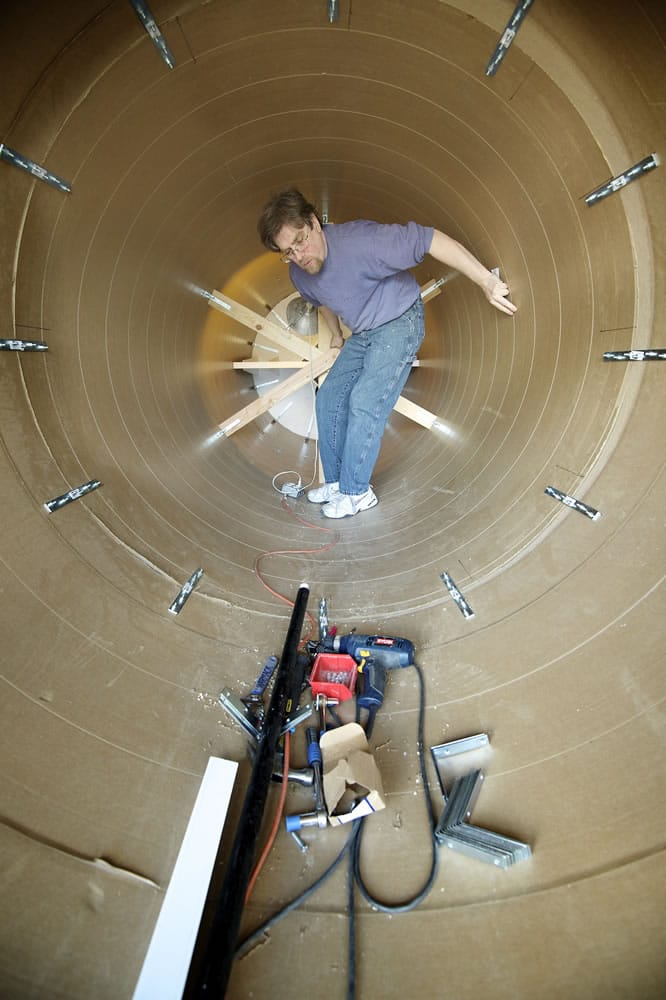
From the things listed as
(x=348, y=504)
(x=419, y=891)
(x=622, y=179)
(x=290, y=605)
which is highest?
(x=622, y=179)

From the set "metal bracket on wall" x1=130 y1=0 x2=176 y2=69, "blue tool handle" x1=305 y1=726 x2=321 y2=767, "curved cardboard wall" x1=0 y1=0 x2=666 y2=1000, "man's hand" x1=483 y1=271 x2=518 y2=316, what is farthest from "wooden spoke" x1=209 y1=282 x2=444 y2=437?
"blue tool handle" x1=305 y1=726 x2=321 y2=767

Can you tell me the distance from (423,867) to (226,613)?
1.02m

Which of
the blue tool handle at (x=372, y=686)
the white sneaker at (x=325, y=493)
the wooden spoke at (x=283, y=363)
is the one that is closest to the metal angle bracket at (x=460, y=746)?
the blue tool handle at (x=372, y=686)

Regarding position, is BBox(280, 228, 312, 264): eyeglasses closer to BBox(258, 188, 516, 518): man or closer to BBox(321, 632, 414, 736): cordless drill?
BBox(258, 188, 516, 518): man

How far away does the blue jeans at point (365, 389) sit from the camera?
8.08ft

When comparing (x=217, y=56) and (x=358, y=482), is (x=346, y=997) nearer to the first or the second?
(x=358, y=482)

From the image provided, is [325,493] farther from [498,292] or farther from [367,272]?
[498,292]

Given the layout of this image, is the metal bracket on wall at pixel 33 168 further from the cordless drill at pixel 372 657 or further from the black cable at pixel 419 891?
the black cable at pixel 419 891

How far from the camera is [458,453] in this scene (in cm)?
Result: 256

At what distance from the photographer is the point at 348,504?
273cm

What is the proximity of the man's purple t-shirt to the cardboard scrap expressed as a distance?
1734 millimetres

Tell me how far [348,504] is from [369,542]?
306 millimetres

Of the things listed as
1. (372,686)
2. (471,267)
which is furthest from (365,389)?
(372,686)

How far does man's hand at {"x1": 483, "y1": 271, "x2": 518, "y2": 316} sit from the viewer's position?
211 centimetres
